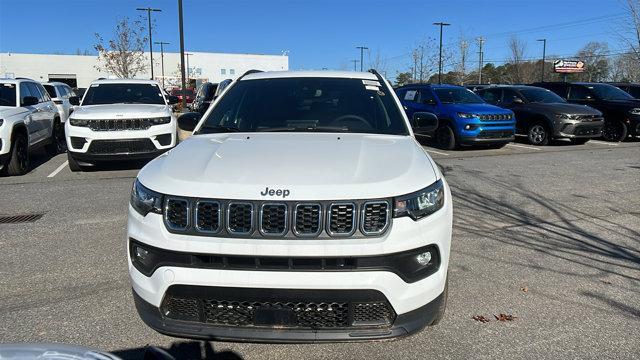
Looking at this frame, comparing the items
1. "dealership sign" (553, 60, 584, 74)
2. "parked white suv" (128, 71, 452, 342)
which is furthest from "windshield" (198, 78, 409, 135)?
"dealership sign" (553, 60, 584, 74)

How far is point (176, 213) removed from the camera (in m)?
2.65

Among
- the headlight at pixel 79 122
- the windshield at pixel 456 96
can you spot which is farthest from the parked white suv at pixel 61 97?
the windshield at pixel 456 96

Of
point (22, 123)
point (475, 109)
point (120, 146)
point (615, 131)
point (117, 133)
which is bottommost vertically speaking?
point (615, 131)

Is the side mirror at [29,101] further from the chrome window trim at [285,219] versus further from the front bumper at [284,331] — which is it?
the chrome window trim at [285,219]

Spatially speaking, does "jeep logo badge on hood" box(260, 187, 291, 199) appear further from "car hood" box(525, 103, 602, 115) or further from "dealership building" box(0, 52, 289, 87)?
"dealership building" box(0, 52, 289, 87)

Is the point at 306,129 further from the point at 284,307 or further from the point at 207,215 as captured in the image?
the point at 284,307

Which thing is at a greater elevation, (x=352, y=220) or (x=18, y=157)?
(x=352, y=220)

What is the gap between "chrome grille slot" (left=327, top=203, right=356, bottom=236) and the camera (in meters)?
2.54

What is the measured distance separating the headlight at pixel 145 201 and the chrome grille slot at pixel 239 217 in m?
0.42

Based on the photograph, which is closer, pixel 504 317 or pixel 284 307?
pixel 284 307

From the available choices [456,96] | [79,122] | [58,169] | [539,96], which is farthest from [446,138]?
[58,169]

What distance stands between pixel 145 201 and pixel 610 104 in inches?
645

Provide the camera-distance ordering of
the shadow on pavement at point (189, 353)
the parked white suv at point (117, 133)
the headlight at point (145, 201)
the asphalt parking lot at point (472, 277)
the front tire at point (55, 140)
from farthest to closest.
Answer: the front tire at point (55, 140), the parked white suv at point (117, 133), the asphalt parking lot at point (472, 277), the shadow on pavement at point (189, 353), the headlight at point (145, 201)

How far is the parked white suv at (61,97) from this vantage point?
13.4 m
